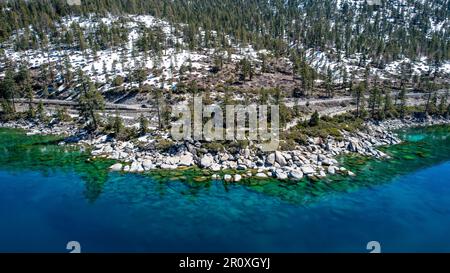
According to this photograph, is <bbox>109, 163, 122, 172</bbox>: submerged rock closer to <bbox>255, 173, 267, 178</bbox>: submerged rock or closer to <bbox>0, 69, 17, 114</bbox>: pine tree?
<bbox>255, 173, 267, 178</bbox>: submerged rock

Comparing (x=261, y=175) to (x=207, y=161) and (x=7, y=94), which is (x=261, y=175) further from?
(x=7, y=94)

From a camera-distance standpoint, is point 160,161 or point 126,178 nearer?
point 126,178

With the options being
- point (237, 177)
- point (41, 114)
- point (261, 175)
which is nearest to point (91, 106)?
point (41, 114)

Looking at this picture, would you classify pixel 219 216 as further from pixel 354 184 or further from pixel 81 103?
pixel 81 103

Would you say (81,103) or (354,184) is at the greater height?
(81,103)

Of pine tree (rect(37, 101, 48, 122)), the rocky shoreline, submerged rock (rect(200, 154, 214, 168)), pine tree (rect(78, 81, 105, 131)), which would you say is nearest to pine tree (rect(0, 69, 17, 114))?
pine tree (rect(37, 101, 48, 122))

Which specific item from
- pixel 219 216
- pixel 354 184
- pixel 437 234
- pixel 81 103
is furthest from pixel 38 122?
pixel 437 234

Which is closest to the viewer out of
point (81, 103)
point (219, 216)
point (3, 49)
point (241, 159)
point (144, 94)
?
point (219, 216)
